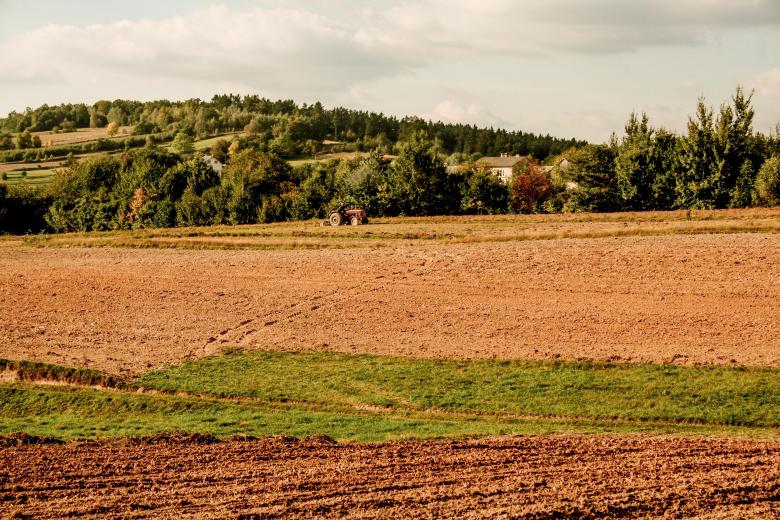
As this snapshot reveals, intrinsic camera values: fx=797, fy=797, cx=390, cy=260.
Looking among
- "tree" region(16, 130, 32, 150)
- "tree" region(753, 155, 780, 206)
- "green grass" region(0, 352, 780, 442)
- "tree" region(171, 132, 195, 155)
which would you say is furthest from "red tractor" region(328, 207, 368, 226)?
"tree" region(16, 130, 32, 150)

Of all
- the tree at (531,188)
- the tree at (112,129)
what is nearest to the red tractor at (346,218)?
the tree at (531,188)

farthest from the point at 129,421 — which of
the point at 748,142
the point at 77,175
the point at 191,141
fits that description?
the point at 191,141

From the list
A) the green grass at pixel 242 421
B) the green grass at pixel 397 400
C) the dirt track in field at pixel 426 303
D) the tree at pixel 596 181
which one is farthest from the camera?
the tree at pixel 596 181

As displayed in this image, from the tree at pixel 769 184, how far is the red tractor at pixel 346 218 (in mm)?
30647

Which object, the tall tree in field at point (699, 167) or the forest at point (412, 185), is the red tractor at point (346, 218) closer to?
the forest at point (412, 185)

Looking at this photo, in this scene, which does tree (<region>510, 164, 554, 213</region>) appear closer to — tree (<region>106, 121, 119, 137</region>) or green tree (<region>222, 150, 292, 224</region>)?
green tree (<region>222, 150, 292, 224</region>)

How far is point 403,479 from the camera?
53.3 feet

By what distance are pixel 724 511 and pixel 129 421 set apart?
702 inches

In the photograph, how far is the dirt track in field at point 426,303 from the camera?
31844 millimetres

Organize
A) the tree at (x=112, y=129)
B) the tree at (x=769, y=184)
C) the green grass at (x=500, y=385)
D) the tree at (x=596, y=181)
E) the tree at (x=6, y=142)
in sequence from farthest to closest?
the tree at (x=112, y=129) → the tree at (x=6, y=142) → the tree at (x=596, y=181) → the tree at (x=769, y=184) → the green grass at (x=500, y=385)

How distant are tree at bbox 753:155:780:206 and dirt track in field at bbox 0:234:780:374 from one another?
18.9m

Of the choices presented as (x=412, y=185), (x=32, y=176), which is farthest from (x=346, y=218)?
(x=32, y=176)

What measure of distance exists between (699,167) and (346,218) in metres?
29.3

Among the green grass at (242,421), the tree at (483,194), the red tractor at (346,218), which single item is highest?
the tree at (483,194)
